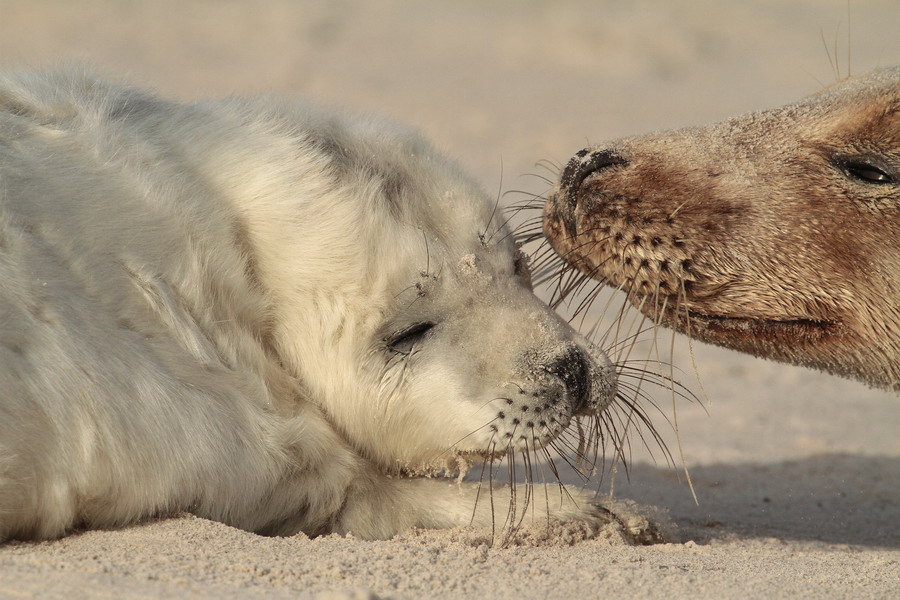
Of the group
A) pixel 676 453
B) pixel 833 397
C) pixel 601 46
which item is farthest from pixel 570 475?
pixel 601 46

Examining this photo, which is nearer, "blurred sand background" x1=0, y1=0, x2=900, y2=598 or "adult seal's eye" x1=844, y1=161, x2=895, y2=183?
"blurred sand background" x1=0, y1=0, x2=900, y2=598

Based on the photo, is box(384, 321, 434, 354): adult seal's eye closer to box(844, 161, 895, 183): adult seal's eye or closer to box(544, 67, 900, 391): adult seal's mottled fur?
box(544, 67, 900, 391): adult seal's mottled fur

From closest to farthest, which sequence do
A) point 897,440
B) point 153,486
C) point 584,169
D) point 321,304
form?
point 153,486 → point 321,304 → point 584,169 → point 897,440

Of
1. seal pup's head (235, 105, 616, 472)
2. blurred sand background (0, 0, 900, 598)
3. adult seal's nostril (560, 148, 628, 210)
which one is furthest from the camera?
adult seal's nostril (560, 148, 628, 210)

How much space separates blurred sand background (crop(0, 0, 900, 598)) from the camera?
8.61 feet

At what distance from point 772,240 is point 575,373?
0.91 metres

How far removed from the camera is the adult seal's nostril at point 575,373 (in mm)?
3195

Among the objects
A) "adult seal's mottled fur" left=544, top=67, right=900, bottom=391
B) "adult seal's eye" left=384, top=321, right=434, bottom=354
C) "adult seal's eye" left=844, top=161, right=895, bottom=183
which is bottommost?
"adult seal's eye" left=384, top=321, right=434, bottom=354

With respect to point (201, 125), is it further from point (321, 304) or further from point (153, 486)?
point (153, 486)

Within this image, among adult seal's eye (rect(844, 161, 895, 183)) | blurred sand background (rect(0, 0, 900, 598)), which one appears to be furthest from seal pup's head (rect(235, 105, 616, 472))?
adult seal's eye (rect(844, 161, 895, 183))

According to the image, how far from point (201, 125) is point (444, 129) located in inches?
364

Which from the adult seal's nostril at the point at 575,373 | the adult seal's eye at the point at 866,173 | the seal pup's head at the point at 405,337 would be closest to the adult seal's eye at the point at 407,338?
the seal pup's head at the point at 405,337

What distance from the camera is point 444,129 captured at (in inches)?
496

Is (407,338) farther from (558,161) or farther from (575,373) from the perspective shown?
(558,161)
